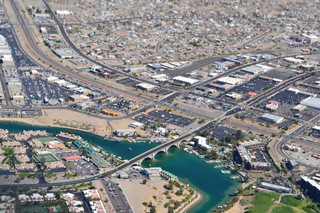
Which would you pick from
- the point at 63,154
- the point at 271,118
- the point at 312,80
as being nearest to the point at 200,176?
the point at 63,154

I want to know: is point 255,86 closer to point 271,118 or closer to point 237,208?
point 271,118

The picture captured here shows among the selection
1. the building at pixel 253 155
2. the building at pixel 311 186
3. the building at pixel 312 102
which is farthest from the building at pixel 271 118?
the building at pixel 311 186

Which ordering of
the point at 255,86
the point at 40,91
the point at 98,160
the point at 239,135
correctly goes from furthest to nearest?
the point at 255,86 < the point at 40,91 < the point at 239,135 < the point at 98,160

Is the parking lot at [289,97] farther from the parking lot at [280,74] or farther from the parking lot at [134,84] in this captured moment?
the parking lot at [134,84]

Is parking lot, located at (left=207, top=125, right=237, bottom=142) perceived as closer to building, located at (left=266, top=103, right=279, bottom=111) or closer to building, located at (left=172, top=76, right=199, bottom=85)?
building, located at (left=266, top=103, right=279, bottom=111)

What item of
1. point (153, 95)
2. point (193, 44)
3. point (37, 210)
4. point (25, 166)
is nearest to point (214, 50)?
point (193, 44)

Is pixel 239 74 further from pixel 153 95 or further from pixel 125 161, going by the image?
→ pixel 125 161

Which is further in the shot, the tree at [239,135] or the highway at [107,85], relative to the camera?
the tree at [239,135]
